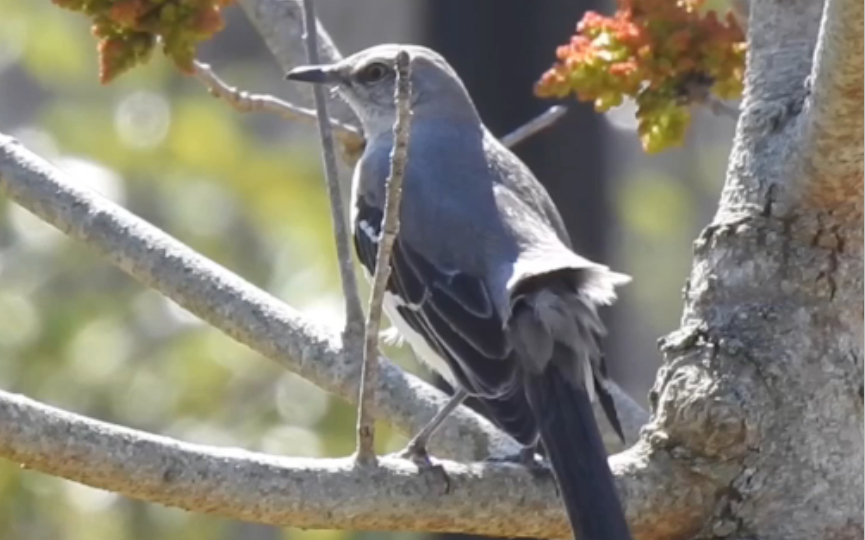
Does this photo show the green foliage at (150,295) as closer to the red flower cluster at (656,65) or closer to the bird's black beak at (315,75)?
the bird's black beak at (315,75)

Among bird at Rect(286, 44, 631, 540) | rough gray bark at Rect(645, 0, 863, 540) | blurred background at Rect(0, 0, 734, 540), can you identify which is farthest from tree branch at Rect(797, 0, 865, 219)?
blurred background at Rect(0, 0, 734, 540)

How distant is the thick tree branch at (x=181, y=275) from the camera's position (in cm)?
368

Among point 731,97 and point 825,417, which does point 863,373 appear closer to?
point 825,417

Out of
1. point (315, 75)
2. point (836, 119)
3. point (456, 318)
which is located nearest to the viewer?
point (836, 119)

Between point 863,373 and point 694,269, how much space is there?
373 millimetres

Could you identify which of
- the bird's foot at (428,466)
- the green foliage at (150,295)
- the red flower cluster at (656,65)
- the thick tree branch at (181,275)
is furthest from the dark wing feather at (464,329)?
the green foliage at (150,295)

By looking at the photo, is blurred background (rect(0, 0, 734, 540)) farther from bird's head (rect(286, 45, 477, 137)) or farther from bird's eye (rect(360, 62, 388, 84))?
bird's eye (rect(360, 62, 388, 84))

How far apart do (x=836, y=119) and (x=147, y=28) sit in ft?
4.65

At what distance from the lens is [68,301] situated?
6637 millimetres

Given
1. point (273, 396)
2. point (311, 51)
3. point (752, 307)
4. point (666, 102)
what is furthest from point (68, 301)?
point (752, 307)

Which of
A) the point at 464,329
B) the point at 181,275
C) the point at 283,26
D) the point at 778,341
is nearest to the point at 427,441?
the point at 464,329

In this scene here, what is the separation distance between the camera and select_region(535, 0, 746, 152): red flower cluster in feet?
12.5

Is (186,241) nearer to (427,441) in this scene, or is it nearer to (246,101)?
(246,101)

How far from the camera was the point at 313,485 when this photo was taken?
2.78 m
